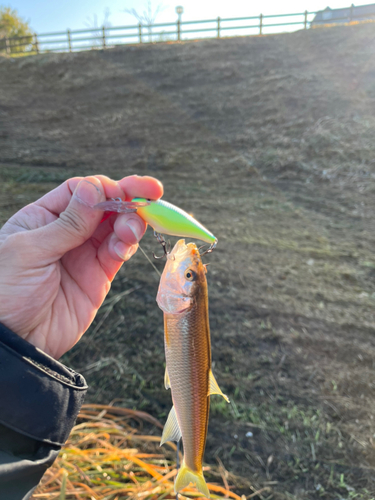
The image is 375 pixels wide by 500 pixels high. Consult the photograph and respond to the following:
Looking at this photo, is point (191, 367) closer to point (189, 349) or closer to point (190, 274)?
point (189, 349)

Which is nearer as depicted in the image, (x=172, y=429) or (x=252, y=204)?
(x=172, y=429)

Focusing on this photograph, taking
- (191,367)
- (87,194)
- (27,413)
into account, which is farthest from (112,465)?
(87,194)

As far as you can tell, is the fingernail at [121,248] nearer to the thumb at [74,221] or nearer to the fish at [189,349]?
the thumb at [74,221]

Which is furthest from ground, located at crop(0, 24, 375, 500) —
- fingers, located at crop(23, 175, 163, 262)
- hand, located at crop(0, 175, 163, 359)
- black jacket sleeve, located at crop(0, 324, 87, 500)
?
fingers, located at crop(23, 175, 163, 262)

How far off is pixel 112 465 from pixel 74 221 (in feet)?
6.93

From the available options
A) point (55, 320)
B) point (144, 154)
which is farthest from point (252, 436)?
point (144, 154)

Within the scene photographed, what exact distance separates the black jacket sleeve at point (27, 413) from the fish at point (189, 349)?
0.57 meters

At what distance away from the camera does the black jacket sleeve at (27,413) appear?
1.40 meters

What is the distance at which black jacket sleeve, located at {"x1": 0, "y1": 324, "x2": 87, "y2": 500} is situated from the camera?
1.40 metres

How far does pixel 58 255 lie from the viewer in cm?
174

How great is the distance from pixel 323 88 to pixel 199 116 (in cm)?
403

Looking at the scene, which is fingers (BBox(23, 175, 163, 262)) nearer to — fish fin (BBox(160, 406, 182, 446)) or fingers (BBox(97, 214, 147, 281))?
fingers (BBox(97, 214, 147, 281))

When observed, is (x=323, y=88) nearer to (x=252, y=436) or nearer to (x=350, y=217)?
(x=350, y=217)

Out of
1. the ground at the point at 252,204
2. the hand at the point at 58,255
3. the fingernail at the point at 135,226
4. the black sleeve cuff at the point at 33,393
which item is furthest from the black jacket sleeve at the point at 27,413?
the ground at the point at 252,204
